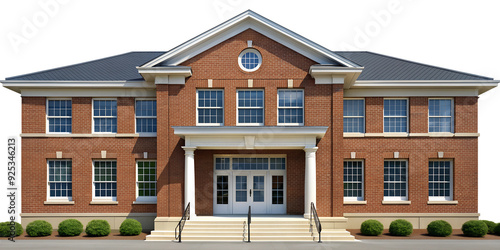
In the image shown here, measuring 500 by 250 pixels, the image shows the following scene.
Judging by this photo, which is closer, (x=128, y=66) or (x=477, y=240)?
(x=477, y=240)

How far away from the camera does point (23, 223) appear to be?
22297mm

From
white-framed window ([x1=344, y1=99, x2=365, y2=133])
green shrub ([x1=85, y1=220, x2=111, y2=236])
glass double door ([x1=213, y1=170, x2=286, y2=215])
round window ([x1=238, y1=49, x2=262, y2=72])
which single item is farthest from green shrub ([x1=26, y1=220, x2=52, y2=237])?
white-framed window ([x1=344, y1=99, x2=365, y2=133])

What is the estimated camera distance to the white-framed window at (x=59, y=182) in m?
22.6

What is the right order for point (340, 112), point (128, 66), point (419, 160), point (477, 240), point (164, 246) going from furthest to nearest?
point (128, 66), point (419, 160), point (340, 112), point (477, 240), point (164, 246)

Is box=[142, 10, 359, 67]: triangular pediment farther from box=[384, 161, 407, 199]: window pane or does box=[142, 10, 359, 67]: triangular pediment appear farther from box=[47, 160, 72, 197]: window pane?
box=[47, 160, 72, 197]: window pane

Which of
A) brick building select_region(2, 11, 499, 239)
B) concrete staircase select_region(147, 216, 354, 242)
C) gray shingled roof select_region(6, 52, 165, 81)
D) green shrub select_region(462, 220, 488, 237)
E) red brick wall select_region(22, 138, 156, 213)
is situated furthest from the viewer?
gray shingled roof select_region(6, 52, 165, 81)

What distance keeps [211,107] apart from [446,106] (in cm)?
1341

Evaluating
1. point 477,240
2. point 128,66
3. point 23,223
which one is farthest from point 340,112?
point 23,223

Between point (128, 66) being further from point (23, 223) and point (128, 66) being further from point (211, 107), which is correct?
point (23, 223)

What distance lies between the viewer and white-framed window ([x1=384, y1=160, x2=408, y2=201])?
23047 mm

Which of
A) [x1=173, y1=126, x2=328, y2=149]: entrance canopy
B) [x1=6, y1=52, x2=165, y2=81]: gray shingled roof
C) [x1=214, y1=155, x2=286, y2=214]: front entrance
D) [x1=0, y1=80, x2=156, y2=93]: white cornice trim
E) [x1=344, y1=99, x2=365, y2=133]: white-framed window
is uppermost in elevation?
[x1=6, y1=52, x2=165, y2=81]: gray shingled roof

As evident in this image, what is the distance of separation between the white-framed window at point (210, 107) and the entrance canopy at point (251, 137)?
1.33 meters

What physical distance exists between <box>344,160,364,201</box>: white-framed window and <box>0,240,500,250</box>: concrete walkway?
427cm

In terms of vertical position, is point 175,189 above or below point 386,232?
above
